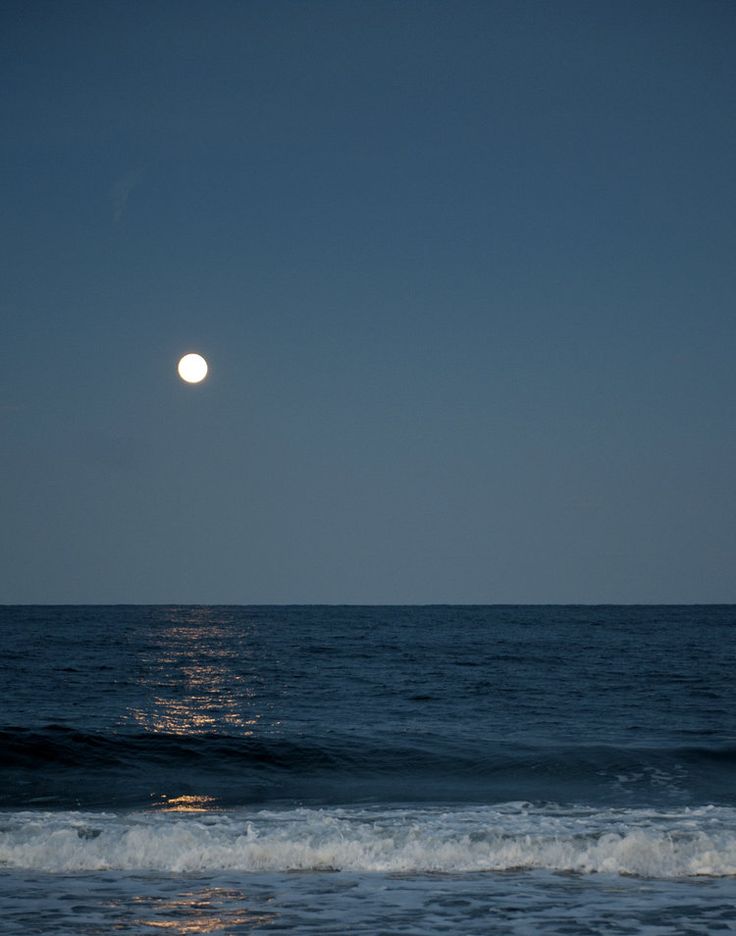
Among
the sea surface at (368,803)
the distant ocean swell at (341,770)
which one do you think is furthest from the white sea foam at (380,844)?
the distant ocean swell at (341,770)

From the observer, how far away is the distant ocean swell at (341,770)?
16.7 m

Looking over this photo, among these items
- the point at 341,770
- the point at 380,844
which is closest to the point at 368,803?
the point at 341,770

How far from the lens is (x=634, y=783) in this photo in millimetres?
17578

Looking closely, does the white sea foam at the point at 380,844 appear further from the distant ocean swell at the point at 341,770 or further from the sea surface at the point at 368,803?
the distant ocean swell at the point at 341,770

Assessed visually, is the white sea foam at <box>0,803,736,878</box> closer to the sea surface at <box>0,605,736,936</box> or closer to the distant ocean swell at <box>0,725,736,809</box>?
the sea surface at <box>0,605,736,936</box>

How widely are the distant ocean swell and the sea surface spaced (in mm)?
82

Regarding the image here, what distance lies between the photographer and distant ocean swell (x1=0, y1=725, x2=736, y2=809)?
54.8 ft

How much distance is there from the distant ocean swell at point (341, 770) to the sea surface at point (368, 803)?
0.27ft

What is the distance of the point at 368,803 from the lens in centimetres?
1591

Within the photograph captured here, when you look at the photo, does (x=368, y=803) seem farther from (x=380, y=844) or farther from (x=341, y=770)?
(x=380, y=844)

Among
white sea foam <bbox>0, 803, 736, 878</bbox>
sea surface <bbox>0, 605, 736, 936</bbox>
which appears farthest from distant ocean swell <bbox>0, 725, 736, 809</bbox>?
white sea foam <bbox>0, 803, 736, 878</bbox>

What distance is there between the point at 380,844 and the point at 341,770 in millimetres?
7054

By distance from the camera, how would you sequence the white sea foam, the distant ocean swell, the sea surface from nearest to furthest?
the sea surface, the white sea foam, the distant ocean swell

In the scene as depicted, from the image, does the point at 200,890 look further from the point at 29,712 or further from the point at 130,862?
the point at 29,712
